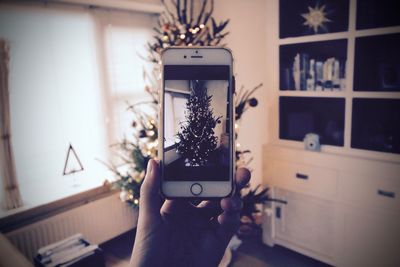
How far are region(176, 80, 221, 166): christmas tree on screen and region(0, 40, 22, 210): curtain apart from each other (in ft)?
5.38

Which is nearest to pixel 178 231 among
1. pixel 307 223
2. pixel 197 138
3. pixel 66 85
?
pixel 197 138

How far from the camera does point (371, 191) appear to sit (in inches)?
72.3

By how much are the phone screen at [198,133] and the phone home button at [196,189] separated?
20 mm

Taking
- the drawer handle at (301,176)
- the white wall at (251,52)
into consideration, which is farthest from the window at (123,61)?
the drawer handle at (301,176)

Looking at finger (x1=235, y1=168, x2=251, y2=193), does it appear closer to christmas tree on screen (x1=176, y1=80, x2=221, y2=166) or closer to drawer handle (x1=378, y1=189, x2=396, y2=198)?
christmas tree on screen (x1=176, y1=80, x2=221, y2=166)

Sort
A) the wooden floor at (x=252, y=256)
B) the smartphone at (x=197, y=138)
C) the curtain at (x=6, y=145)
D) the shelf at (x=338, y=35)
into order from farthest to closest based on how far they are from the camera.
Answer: the wooden floor at (x=252, y=256) < the curtain at (x=6, y=145) < the shelf at (x=338, y=35) < the smartphone at (x=197, y=138)

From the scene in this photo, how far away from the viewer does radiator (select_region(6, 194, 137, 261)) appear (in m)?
2.01

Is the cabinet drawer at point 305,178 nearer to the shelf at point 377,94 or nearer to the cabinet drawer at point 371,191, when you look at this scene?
the cabinet drawer at point 371,191

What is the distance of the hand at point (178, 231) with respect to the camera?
787 millimetres

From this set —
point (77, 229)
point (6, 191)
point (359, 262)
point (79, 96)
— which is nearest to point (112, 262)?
point (77, 229)

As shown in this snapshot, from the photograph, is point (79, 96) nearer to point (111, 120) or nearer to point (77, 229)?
point (111, 120)

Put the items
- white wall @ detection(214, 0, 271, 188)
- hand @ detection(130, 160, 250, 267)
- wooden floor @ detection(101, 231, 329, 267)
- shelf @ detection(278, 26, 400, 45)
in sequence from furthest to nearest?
white wall @ detection(214, 0, 271, 188) < wooden floor @ detection(101, 231, 329, 267) < shelf @ detection(278, 26, 400, 45) < hand @ detection(130, 160, 250, 267)

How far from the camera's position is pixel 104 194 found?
2496 mm

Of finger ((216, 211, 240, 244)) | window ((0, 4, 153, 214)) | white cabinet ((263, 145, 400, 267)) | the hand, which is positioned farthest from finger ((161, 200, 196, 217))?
window ((0, 4, 153, 214))
